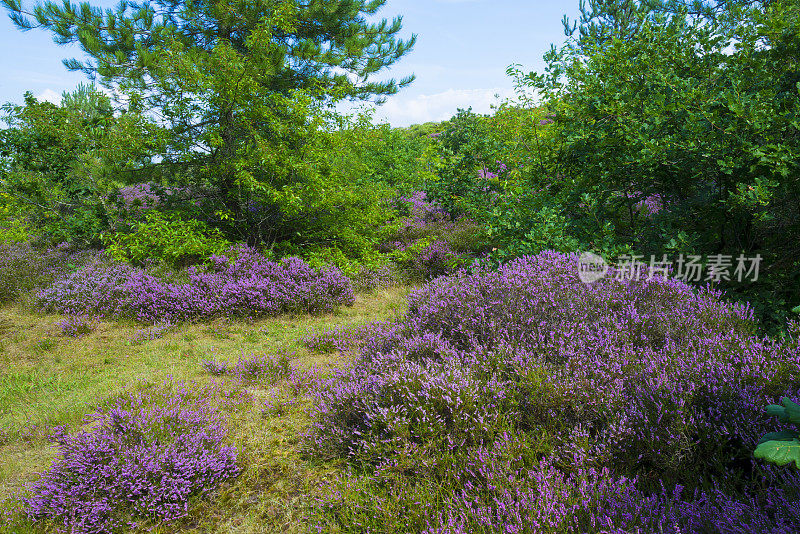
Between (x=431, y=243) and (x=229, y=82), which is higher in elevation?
(x=229, y=82)

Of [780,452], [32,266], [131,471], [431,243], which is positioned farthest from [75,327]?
[780,452]

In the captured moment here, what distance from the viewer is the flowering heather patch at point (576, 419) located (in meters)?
2.00

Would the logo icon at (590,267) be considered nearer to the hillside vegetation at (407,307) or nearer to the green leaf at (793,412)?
the hillside vegetation at (407,307)

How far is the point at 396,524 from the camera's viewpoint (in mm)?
2193

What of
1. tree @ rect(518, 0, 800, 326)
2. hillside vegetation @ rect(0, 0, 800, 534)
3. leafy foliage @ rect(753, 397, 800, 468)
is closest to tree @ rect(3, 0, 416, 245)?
hillside vegetation @ rect(0, 0, 800, 534)

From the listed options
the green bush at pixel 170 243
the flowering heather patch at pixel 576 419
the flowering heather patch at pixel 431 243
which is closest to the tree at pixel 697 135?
the flowering heather patch at pixel 576 419

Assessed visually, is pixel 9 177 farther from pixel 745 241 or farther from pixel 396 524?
pixel 745 241

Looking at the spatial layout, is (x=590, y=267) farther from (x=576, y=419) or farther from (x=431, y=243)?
(x=431, y=243)

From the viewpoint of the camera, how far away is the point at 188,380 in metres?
4.42

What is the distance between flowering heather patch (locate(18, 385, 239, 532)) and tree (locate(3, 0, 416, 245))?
433cm

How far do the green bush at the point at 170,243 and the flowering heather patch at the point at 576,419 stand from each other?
4.36 m

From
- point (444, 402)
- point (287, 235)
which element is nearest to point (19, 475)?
point (444, 402)

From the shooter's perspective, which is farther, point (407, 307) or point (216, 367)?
point (407, 307)

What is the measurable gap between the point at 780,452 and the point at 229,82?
300 inches
